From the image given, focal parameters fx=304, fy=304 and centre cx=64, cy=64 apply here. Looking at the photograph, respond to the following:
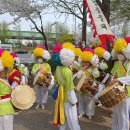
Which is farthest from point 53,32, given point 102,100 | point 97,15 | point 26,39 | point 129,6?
point 102,100

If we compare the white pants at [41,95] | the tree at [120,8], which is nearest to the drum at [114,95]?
the white pants at [41,95]

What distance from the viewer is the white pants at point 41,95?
349 inches

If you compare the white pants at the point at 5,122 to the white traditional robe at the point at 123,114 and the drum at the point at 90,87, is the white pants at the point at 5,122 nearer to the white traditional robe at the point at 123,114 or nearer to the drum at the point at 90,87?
the white traditional robe at the point at 123,114

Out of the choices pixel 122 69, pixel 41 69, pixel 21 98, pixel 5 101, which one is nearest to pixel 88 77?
pixel 122 69

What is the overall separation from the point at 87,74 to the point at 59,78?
1.59 meters

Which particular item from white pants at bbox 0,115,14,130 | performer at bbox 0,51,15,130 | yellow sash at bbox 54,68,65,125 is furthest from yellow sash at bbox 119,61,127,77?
white pants at bbox 0,115,14,130

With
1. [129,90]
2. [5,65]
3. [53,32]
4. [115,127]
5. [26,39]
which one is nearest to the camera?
[5,65]

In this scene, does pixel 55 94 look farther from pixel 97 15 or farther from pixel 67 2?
pixel 67 2

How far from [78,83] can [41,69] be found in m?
2.16

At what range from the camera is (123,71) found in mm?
5852

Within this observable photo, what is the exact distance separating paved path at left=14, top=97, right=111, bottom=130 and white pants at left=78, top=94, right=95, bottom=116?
0.61ft

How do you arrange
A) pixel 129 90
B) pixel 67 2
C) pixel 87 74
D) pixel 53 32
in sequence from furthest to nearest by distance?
pixel 53 32 < pixel 67 2 < pixel 87 74 < pixel 129 90

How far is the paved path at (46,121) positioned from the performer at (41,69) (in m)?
0.46

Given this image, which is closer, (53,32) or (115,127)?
(115,127)
